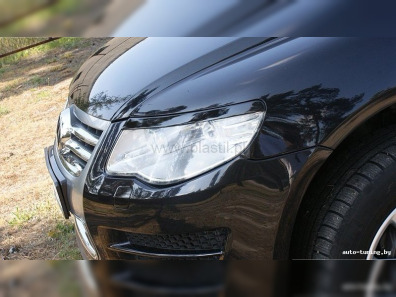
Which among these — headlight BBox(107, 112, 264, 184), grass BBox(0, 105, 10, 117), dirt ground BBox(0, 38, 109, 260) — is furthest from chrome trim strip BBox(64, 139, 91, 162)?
grass BBox(0, 105, 10, 117)

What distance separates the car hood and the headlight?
78 mm

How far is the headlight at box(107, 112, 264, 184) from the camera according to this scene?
1.69 meters

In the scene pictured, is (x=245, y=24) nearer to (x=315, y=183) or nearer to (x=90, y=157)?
(x=315, y=183)

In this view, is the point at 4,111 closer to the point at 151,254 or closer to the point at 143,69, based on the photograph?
the point at 143,69

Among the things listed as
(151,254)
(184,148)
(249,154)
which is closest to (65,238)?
(151,254)

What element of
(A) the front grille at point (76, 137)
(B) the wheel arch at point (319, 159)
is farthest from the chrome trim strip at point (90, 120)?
(B) the wheel arch at point (319, 159)

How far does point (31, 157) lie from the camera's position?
14.0 feet

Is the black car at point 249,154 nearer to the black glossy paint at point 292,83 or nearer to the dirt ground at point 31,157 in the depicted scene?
the black glossy paint at point 292,83

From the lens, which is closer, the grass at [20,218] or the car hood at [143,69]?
the car hood at [143,69]

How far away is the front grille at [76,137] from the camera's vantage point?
6.59 feet

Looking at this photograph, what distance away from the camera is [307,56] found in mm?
1662

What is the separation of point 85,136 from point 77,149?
9 cm

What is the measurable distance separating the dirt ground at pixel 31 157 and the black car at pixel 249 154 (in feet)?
2.80

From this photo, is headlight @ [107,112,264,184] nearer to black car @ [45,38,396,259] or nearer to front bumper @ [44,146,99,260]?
black car @ [45,38,396,259]
